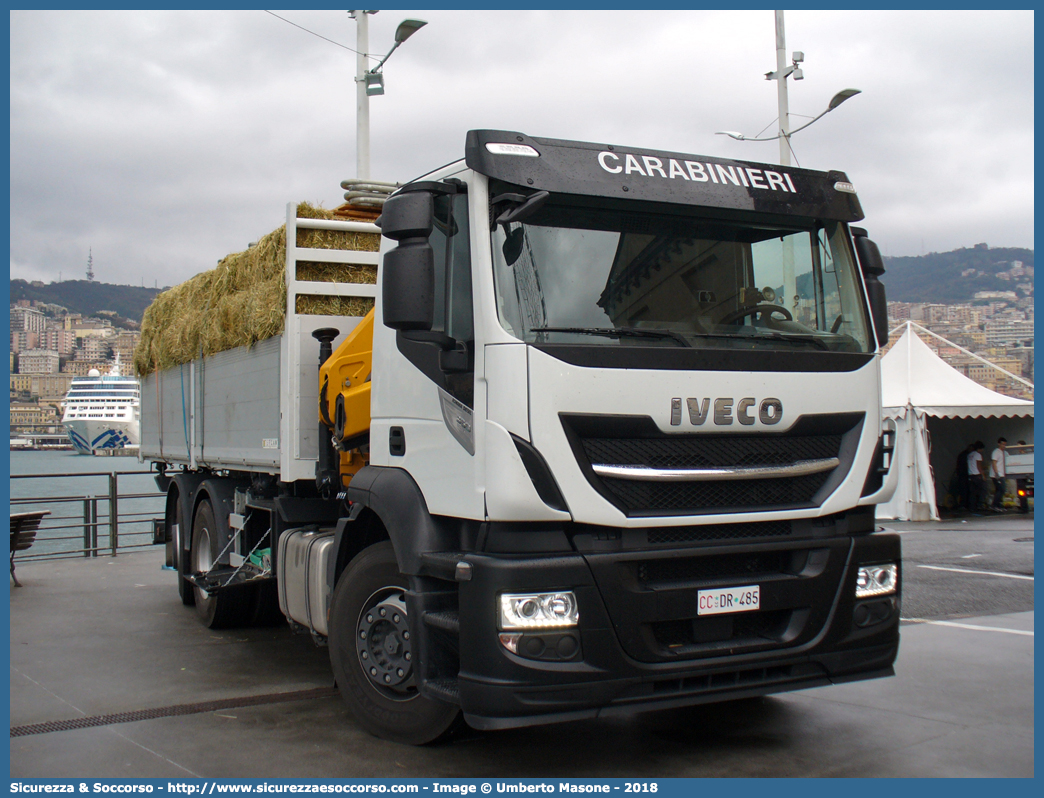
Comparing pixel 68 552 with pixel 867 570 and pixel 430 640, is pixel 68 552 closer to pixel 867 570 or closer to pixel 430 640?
pixel 430 640

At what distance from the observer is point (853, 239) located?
209 inches

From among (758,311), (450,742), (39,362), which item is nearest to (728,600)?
(758,311)

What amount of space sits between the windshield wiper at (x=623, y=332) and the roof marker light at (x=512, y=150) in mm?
828

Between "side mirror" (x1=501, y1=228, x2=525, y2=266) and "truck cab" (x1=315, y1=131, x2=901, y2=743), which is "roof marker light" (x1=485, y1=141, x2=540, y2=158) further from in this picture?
"side mirror" (x1=501, y1=228, x2=525, y2=266)

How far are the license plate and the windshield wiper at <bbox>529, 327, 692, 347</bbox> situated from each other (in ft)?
3.73

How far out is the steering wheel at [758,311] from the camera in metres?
4.78

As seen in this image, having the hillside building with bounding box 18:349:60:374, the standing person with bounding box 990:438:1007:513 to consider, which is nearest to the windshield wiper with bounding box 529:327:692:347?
the standing person with bounding box 990:438:1007:513

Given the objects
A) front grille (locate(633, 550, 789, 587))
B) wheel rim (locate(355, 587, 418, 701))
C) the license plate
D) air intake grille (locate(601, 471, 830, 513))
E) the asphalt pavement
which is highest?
air intake grille (locate(601, 471, 830, 513))

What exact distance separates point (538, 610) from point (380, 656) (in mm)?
1262

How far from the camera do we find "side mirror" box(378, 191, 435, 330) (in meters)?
4.37

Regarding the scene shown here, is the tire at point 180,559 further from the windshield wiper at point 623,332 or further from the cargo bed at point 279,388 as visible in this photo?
the windshield wiper at point 623,332

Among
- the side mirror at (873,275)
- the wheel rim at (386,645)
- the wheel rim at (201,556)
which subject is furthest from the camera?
the wheel rim at (201,556)

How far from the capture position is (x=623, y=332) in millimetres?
4449

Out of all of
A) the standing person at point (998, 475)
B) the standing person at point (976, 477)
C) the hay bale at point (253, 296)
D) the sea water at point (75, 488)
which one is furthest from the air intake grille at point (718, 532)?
the standing person at point (998, 475)
